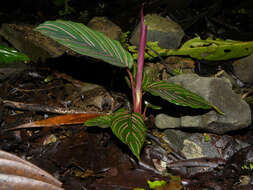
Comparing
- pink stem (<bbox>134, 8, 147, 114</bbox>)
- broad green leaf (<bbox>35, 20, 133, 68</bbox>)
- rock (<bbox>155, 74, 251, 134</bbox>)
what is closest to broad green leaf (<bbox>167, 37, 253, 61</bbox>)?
rock (<bbox>155, 74, 251, 134</bbox>)

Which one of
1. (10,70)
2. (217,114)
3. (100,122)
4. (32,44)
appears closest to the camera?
(100,122)

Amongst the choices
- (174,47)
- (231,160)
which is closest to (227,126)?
(231,160)

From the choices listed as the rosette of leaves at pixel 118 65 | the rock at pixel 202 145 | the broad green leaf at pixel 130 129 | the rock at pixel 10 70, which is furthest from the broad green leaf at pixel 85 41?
the rock at pixel 10 70

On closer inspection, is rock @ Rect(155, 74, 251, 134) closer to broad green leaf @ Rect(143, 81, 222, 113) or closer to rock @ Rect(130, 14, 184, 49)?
broad green leaf @ Rect(143, 81, 222, 113)

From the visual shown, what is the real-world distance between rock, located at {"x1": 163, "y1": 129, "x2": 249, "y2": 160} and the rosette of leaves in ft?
1.06

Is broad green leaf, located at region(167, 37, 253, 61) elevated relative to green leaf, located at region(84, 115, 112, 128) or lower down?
elevated

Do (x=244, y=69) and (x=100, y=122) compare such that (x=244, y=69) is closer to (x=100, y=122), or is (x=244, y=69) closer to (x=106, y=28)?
(x=106, y=28)

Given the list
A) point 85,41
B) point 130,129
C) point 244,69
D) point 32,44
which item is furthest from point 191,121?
point 32,44

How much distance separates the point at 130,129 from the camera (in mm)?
1415

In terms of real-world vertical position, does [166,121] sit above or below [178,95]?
below

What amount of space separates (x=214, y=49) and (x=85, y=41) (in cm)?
144

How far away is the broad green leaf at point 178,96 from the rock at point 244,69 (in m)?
1.05

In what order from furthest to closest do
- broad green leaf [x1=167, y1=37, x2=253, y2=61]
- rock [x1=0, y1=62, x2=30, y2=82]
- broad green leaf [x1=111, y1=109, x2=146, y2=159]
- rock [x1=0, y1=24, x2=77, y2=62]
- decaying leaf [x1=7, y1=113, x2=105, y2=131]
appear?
1. rock [x1=0, y1=24, x2=77, y2=62]
2. broad green leaf [x1=167, y1=37, x2=253, y2=61]
3. rock [x1=0, y1=62, x2=30, y2=82]
4. decaying leaf [x1=7, y1=113, x2=105, y2=131]
5. broad green leaf [x1=111, y1=109, x2=146, y2=159]

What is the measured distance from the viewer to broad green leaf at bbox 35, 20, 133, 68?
1428 mm
